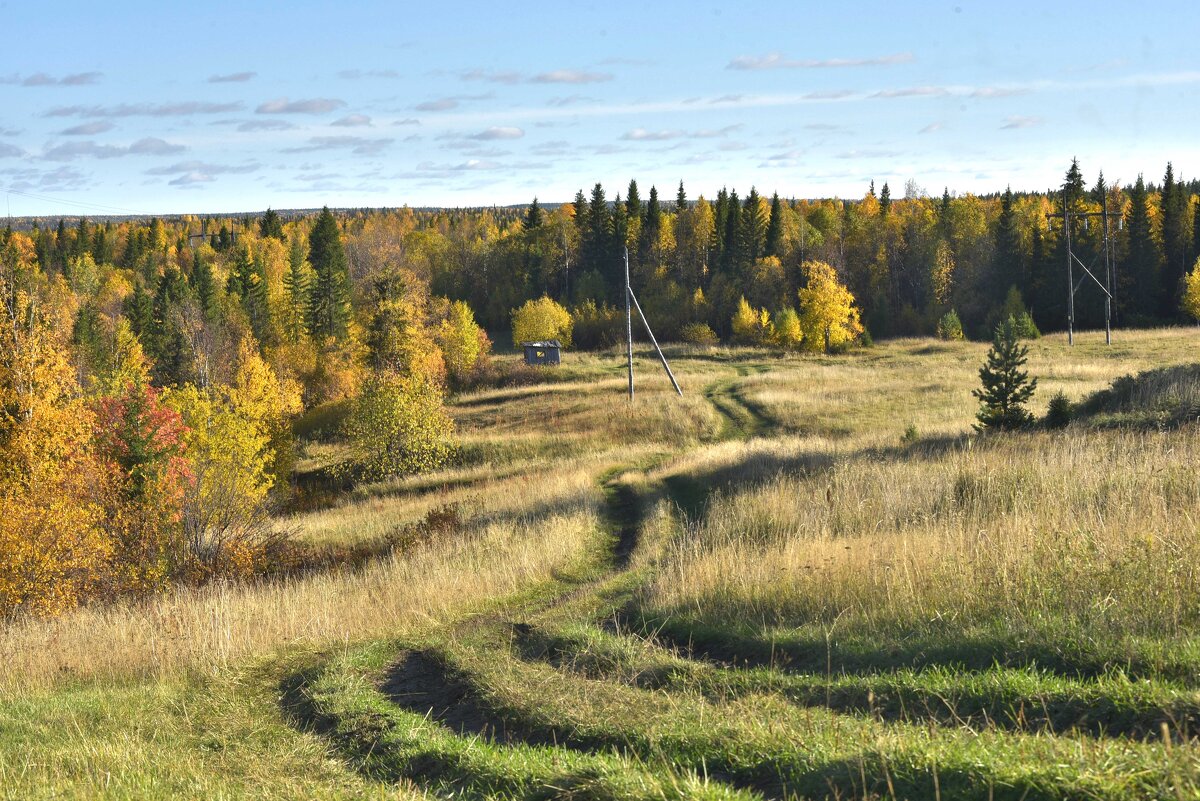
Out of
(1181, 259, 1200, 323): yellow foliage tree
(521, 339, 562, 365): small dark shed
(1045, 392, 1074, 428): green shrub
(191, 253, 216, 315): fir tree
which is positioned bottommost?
(1045, 392, 1074, 428): green shrub

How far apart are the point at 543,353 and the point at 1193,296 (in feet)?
164

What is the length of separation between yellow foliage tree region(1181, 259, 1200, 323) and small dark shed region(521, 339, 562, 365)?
48.6 metres

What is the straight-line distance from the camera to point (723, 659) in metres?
8.71

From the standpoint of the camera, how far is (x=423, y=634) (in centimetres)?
1082

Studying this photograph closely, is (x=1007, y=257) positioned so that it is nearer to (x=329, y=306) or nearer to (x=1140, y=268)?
(x=1140, y=268)

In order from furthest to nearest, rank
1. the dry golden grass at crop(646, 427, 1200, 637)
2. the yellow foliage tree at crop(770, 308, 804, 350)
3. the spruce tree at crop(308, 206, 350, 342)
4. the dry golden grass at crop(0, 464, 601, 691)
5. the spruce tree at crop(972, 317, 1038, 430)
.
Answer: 1. the yellow foliage tree at crop(770, 308, 804, 350)
2. the spruce tree at crop(308, 206, 350, 342)
3. the spruce tree at crop(972, 317, 1038, 430)
4. the dry golden grass at crop(0, 464, 601, 691)
5. the dry golden grass at crop(646, 427, 1200, 637)

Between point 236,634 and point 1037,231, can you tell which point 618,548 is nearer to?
point 236,634

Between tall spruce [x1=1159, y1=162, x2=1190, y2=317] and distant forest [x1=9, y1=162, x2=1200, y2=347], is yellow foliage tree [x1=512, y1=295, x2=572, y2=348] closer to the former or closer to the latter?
distant forest [x1=9, y1=162, x2=1200, y2=347]

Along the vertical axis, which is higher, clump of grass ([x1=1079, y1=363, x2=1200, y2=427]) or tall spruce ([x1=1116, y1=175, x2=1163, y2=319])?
tall spruce ([x1=1116, y1=175, x2=1163, y2=319])

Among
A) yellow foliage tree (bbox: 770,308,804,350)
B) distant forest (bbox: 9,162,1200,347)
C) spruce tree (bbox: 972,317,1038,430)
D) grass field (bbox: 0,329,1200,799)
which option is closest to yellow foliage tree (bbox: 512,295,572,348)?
distant forest (bbox: 9,162,1200,347)

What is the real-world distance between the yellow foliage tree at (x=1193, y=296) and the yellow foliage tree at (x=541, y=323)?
5109 cm

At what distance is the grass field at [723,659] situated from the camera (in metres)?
5.30

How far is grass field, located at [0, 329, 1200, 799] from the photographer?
17.4 ft

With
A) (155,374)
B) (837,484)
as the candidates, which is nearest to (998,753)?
(837,484)
